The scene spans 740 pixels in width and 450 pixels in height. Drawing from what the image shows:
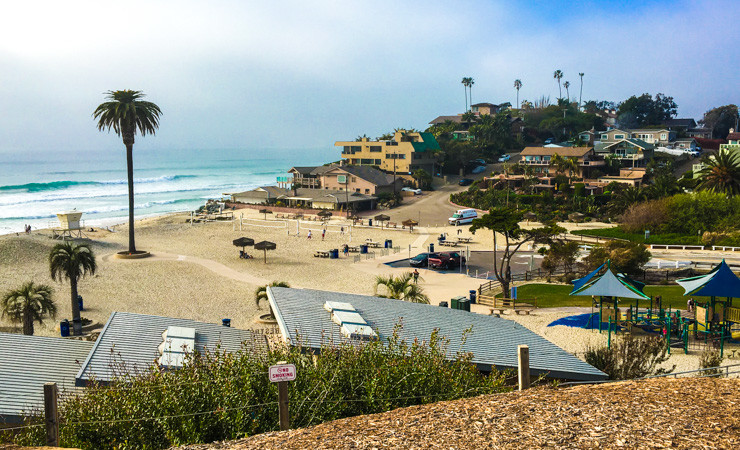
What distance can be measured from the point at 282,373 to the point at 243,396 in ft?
3.75

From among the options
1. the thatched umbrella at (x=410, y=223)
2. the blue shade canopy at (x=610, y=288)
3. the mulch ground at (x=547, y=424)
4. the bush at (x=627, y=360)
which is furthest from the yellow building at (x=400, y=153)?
the mulch ground at (x=547, y=424)

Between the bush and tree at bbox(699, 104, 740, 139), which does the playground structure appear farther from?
tree at bbox(699, 104, 740, 139)

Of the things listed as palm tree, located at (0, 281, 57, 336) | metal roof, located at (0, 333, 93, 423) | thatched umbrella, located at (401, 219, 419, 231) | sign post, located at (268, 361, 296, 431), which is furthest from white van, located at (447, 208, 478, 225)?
sign post, located at (268, 361, 296, 431)

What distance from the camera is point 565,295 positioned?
1224 inches

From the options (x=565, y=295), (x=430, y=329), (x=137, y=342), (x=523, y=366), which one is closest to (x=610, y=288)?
(x=565, y=295)

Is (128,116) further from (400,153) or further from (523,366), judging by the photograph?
(400,153)

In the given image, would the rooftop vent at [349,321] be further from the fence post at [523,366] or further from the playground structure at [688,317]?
the playground structure at [688,317]

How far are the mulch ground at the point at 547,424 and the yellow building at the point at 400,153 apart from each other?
8209 centimetres

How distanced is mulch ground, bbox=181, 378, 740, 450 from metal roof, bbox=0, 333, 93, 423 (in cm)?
453

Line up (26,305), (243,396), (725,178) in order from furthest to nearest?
(725,178) < (26,305) < (243,396)

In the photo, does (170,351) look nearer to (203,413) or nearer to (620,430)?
(203,413)

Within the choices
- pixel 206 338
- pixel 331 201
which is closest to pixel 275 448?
pixel 206 338

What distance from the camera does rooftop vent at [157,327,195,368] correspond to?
40.8 ft

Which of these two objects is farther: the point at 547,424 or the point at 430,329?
the point at 430,329
